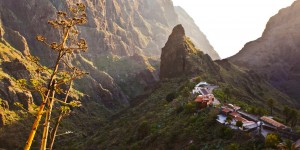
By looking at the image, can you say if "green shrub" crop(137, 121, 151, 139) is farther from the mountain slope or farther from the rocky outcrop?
the rocky outcrop

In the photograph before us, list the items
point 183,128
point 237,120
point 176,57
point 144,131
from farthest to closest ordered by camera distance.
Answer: point 176,57, point 144,131, point 183,128, point 237,120

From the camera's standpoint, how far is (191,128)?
198ft

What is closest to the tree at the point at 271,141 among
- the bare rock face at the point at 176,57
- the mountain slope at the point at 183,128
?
the mountain slope at the point at 183,128

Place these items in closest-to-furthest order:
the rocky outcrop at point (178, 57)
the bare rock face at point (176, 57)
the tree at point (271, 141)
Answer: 1. the tree at point (271, 141)
2. the rocky outcrop at point (178, 57)
3. the bare rock face at point (176, 57)

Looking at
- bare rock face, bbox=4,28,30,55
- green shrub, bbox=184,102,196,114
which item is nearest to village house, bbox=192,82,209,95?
green shrub, bbox=184,102,196,114

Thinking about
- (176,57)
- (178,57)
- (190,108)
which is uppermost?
(176,57)

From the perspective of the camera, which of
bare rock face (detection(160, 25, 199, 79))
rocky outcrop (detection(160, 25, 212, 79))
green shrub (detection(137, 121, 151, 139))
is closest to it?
green shrub (detection(137, 121, 151, 139))

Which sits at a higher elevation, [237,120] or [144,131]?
[144,131]

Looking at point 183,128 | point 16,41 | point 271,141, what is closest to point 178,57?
point 183,128

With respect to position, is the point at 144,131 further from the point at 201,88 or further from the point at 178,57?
the point at 178,57

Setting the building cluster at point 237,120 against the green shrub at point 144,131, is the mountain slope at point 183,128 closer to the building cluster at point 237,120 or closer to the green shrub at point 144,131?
the green shrub at point 144,131

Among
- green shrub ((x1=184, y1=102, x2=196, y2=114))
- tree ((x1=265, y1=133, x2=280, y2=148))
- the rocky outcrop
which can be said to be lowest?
tree ((x1=265, y1=133, x2=280, y2=148))

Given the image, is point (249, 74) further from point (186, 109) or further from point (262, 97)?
point (186, 109)

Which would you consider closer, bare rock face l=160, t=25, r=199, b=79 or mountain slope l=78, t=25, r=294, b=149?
mountain slope l=78, t=25, r=294, b=149
